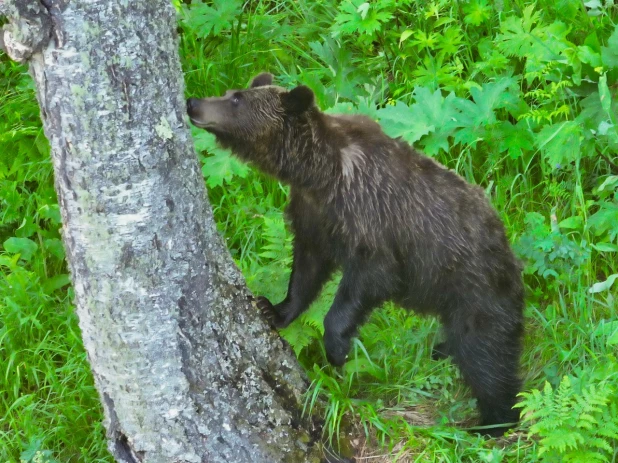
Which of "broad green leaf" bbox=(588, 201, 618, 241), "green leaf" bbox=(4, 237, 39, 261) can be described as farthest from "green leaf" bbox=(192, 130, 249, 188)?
"broad green leaf" bbox=(588, 201, 618, 241)

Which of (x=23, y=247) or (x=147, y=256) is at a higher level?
(x=147, y=256)

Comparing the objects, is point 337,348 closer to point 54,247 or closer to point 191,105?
point 191,105

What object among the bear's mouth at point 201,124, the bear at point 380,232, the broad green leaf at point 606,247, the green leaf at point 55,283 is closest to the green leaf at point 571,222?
the broad green leaf at point 606,247

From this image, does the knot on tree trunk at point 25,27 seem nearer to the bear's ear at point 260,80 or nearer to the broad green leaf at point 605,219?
the bear's ear at point 260,80

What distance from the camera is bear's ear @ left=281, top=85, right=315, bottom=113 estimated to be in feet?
12.3

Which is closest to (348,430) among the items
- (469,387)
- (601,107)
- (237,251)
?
(469,387)

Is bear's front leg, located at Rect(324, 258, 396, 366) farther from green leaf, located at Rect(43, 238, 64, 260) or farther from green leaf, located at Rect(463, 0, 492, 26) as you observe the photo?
green leaf, located at Rect(463, 0, 492, 26)

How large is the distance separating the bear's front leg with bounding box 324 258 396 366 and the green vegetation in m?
0.17

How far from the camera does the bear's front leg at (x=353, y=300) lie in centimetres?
385

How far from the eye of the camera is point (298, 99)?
3.80 meters

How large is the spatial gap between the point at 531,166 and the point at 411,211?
5.07ft

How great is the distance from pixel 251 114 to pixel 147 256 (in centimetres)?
118

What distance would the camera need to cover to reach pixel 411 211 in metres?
3.88

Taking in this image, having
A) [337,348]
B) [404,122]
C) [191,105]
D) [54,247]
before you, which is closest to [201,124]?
[191,105]
